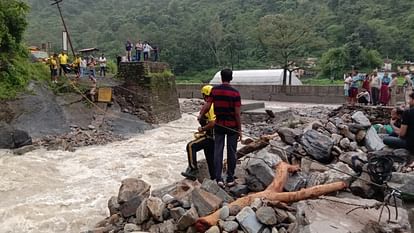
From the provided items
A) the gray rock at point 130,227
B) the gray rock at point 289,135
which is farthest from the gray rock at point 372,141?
the gray rock at point 130,227

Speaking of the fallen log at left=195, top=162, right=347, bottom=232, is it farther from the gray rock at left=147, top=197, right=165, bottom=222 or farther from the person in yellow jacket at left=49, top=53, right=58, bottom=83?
the person in yellow jacket at left=49, top=53, right=58, bottom=83

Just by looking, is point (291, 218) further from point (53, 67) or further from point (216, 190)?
point (53, 67)

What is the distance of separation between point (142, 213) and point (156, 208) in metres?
0.21

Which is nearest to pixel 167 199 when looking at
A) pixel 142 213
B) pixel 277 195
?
pixel 142 213

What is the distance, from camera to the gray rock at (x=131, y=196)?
5266 millimetres

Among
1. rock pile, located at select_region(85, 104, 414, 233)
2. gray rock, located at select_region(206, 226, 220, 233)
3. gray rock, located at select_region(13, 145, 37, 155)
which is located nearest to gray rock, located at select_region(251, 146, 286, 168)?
rock pile, located at select_region(85, 104, 414, 233)

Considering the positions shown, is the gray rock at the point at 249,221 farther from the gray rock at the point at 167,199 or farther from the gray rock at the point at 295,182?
the gray rock at the point at 167,199

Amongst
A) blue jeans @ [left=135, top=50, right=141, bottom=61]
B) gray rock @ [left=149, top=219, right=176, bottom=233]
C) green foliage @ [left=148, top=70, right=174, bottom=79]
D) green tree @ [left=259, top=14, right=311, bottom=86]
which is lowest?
gray rock @ [left=149, top=219, right=176, bottom=233]

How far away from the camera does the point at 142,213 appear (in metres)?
4.93

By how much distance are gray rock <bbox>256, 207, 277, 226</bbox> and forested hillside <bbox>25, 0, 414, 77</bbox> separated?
25.0 meters

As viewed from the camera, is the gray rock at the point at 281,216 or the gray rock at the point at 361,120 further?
the gray rock at the point at 361,120

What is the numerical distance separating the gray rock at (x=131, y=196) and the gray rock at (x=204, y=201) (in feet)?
2.91

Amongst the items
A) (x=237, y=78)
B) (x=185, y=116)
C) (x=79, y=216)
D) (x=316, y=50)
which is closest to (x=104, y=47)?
(x=237, y=78)

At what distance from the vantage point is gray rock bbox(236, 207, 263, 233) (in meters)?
4.11
